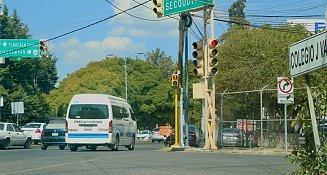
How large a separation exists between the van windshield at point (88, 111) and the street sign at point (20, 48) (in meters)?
14.4

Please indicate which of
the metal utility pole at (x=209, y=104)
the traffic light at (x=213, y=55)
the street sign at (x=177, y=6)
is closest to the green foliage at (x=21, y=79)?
the street sign at (x=177, y=6)

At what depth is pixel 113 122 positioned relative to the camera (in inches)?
1058

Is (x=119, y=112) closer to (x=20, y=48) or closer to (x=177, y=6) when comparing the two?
(x=177, y=6)

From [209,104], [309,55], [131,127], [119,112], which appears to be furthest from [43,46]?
[309,55]

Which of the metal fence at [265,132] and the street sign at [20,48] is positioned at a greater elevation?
the street sign at [20,48]

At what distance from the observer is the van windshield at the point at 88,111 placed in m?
26.7

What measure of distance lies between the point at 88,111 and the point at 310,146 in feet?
65.5

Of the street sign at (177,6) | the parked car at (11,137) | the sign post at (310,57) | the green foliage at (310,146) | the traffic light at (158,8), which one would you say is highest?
the street sign at (177,6)

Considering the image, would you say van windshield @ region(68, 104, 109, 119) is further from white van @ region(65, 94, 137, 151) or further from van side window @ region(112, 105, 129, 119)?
van side window @ region(112, 105, 129, 119)

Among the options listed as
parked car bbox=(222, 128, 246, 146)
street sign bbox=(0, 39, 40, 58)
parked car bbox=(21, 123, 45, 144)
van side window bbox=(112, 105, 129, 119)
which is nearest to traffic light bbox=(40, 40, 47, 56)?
street sign bbox=(0, 39, 40, 58)

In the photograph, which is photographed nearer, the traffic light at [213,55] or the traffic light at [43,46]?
the traffic light at [213,55]

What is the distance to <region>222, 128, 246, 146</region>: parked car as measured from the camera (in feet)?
A: 91.7

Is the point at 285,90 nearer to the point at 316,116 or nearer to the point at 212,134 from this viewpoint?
the point at 212,134

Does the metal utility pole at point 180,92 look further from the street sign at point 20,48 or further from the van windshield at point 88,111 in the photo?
the street sign at point 20,48
